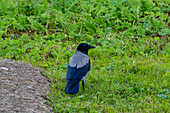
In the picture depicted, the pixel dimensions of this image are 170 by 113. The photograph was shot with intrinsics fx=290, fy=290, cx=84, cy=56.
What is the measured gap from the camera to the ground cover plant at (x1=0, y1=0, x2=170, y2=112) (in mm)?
5684

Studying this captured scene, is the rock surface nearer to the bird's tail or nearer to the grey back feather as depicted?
the bird's tail

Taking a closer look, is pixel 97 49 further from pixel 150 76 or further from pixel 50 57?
pixel 150 76

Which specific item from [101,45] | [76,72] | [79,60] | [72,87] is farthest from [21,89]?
[101,45]

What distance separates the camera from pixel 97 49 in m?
7.95

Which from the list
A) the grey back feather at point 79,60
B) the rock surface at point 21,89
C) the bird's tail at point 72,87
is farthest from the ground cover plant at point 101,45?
the grey back feather at point 79,60

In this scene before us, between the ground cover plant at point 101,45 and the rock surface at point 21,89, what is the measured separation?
30cm

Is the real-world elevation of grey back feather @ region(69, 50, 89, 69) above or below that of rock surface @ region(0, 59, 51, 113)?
above

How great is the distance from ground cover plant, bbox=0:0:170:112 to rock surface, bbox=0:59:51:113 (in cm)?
30

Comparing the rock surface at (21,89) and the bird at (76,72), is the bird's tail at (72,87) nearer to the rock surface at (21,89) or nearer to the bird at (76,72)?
the bird at (76,72)

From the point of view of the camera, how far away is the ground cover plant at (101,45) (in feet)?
18.6

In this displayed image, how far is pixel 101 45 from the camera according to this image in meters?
8.39

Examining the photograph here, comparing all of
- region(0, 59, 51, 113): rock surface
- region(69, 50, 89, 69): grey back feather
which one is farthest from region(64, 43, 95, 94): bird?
region(0, 59, 51, 113): rock surface

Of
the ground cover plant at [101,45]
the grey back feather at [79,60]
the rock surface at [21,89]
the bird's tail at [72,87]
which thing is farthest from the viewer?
the grey back feather at [79,60]

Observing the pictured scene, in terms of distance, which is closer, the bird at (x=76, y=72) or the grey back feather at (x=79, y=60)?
the bird at (x=76, y=72)
